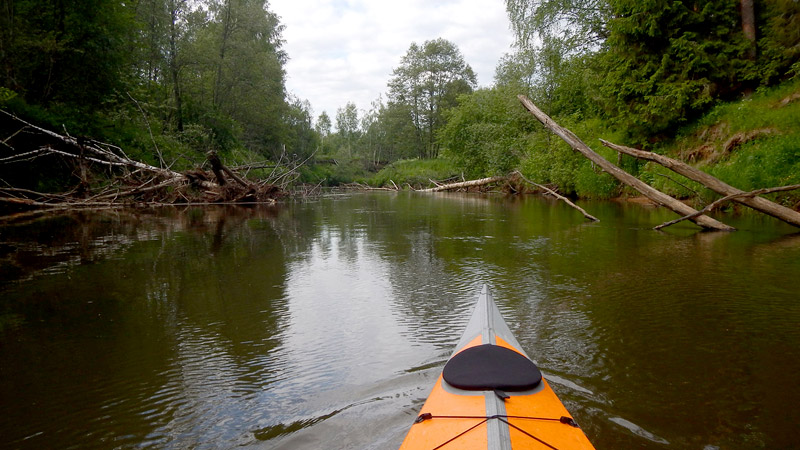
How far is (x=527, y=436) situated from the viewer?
1735mm

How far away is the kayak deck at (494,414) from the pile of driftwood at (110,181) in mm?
12373

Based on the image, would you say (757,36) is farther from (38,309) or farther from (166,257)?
(38,309)

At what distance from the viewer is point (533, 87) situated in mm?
24469

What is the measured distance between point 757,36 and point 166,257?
1603 cm

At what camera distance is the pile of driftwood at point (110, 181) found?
11969 millimetres

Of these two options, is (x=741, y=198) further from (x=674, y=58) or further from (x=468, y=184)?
(x=468, y=184)

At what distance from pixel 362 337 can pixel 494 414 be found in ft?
6.75

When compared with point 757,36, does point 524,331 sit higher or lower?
lower

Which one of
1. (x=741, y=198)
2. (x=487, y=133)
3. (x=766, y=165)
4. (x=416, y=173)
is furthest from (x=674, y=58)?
(x=416, y=173)

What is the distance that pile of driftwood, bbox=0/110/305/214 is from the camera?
39.3ft

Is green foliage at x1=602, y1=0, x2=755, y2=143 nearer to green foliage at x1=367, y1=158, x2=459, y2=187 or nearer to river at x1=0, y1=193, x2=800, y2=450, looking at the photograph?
river at x1=0, y1=193, x2=800, y2=450

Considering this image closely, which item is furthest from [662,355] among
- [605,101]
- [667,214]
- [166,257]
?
[605,101]

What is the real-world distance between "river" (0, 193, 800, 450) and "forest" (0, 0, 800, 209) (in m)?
5.16

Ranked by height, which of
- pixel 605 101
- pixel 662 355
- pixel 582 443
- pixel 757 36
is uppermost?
pixel 757 36
